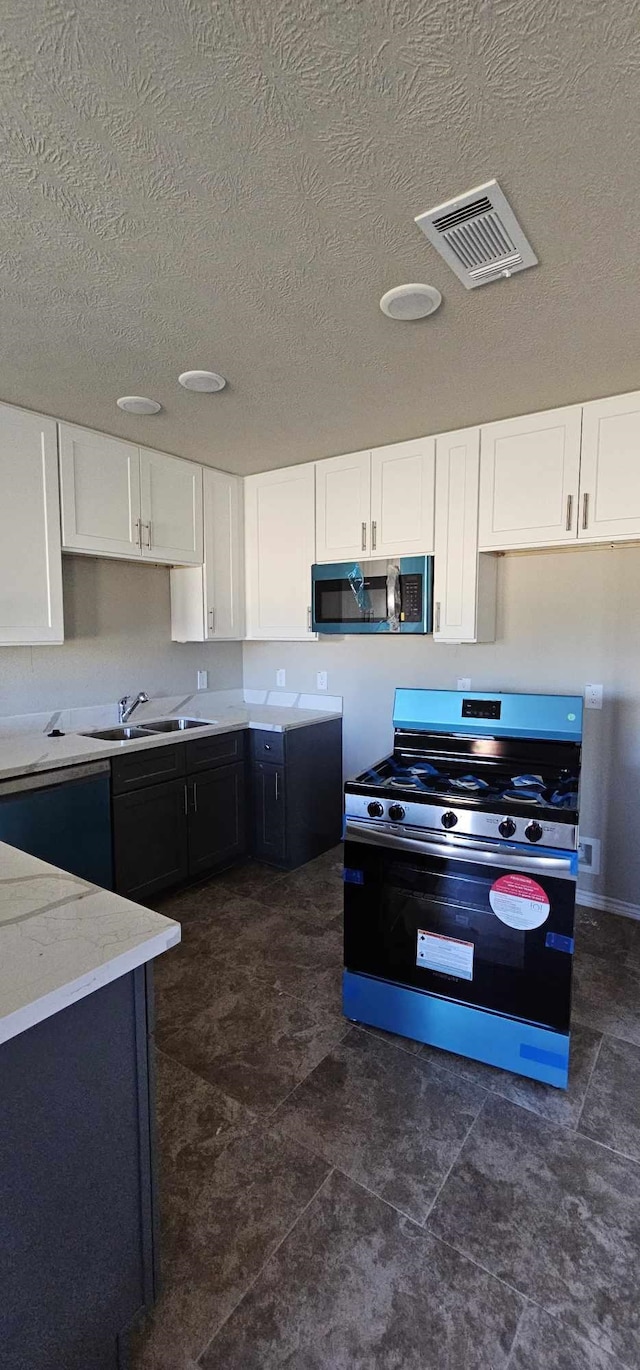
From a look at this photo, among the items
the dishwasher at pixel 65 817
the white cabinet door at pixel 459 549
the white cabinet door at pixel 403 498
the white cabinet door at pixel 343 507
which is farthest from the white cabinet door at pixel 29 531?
the white cabinet door at pixel 459 549

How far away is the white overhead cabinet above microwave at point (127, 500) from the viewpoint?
263 centimetres

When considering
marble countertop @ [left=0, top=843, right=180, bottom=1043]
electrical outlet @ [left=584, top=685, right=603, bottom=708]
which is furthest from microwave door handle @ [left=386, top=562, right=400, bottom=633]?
marble countertop @ [left=0, top=843, right=180, bottom=1043]

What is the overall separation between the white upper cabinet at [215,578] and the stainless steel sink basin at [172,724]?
48 cm

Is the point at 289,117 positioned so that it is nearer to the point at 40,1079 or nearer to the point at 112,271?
the point at 112,271

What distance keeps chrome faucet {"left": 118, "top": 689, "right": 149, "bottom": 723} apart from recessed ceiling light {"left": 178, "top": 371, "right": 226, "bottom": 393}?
1.68 m

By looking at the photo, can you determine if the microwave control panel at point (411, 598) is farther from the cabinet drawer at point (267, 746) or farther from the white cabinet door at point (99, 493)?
the white cabinet door at point (99, 493)

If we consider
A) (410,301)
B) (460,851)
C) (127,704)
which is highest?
(410,301)

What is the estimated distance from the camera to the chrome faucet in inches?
124

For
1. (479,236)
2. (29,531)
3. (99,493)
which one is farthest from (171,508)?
(479,236)

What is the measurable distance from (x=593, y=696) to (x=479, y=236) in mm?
2044

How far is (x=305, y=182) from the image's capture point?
123 cm

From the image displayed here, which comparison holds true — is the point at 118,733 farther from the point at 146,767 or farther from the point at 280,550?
the point at 280,550

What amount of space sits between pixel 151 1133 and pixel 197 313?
206cm

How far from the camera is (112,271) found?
1.53 meters
